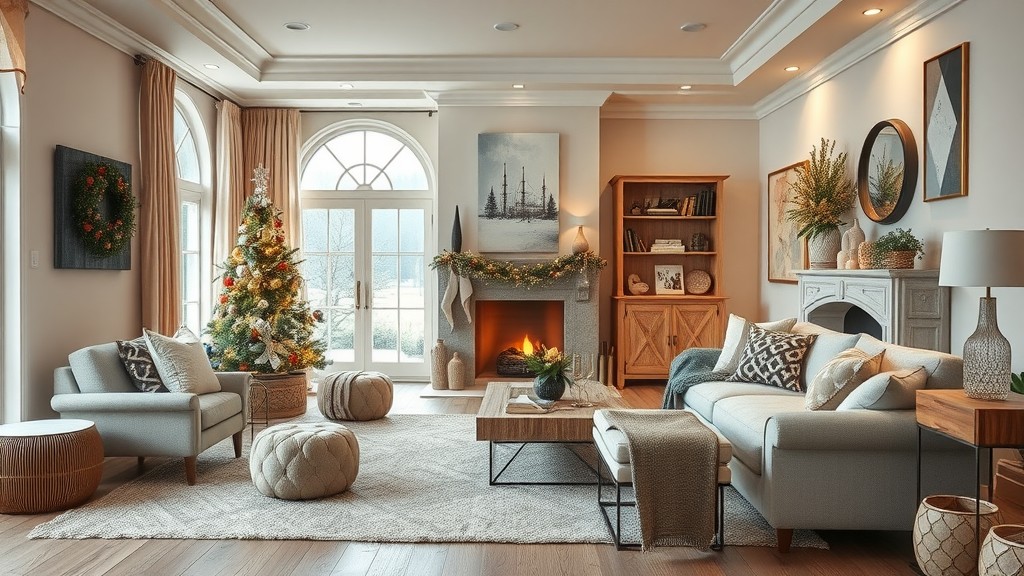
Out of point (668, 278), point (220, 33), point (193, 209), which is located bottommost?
point (668, 278)

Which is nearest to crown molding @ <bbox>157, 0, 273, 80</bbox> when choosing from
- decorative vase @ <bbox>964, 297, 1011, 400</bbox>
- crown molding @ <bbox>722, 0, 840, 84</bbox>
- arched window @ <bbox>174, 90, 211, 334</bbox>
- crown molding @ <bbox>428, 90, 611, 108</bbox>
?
arched window @ <bbox>174, 90, 211, 334</bbox>

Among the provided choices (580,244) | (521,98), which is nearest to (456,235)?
(580,244)

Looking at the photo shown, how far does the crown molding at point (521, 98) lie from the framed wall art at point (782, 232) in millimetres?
1827

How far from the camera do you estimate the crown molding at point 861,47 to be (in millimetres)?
4867

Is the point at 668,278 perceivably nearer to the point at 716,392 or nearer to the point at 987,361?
the point at 716,392

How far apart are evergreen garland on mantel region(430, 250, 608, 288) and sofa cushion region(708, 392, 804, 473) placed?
313cm

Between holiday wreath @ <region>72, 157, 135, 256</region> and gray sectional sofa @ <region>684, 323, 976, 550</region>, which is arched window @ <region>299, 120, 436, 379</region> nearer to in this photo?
holiday wreath @ <region>72, 157, 135, 256</region>

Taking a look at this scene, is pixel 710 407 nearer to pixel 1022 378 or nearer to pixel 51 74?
pixel 1022 378

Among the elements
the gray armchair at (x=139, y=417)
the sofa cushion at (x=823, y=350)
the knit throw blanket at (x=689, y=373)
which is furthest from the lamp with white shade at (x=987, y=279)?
the gray armchair at (x=139, y=417)

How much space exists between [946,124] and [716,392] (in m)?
2.11

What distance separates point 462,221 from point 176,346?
11.5 feet

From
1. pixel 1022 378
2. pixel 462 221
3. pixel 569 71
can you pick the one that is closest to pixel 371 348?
pixel 462 221

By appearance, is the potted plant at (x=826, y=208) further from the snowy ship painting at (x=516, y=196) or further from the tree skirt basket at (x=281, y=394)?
the tree skirt basket at (x=281, y=394)

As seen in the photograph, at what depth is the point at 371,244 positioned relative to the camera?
827 cm
